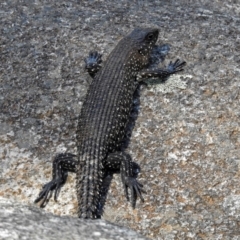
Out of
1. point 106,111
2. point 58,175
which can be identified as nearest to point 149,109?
point 106,111

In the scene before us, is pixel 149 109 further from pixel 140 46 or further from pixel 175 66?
pixel 140 46

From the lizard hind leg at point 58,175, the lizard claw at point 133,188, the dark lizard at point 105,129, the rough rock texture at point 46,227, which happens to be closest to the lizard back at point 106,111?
the dark lizard at point 105,129

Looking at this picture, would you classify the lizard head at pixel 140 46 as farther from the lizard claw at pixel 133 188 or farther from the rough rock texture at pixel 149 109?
the lizard claw at pixel 133 188

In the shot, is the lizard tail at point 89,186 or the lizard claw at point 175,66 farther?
the lizard claw at point 175,66

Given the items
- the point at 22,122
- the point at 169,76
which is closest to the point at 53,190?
the point at 22,122

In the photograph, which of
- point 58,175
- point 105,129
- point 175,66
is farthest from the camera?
point 175,66

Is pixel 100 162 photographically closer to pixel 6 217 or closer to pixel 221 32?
pixel 6 217
